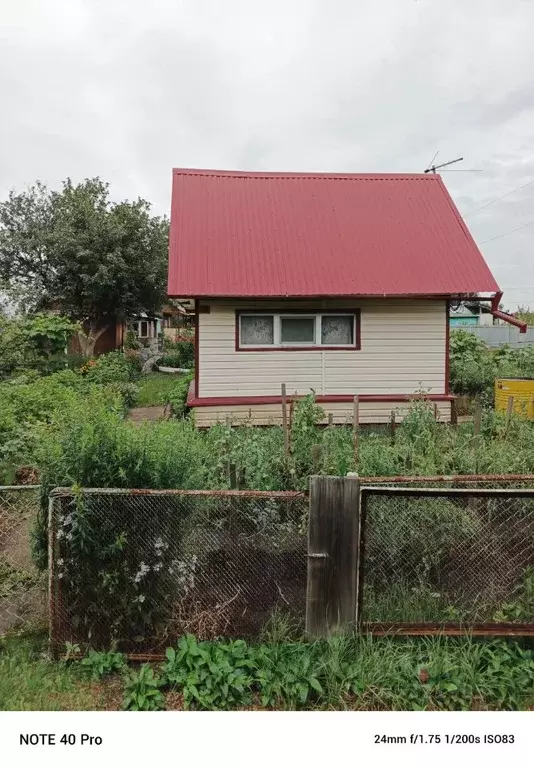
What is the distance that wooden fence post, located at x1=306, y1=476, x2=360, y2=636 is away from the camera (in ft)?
9.70

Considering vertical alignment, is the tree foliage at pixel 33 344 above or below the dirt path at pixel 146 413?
above

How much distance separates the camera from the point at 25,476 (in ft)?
18.1

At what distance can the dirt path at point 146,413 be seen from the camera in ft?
36.1

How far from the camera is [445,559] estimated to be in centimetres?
362

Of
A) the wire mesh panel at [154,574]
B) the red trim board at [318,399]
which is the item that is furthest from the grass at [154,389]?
the wire mesh panel at [154,574]

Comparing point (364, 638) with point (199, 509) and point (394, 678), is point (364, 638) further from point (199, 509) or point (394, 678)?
point (199, 509)

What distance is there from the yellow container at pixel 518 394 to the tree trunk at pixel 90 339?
52.7 ft

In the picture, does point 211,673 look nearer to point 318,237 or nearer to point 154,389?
point 318,237

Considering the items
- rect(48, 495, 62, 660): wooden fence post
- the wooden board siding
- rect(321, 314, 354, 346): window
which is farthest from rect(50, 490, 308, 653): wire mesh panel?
rect(321, 314, 354, 346): window

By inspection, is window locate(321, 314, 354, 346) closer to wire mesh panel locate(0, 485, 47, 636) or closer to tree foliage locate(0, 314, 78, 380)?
wire mesh panel locate(0, 485, 47, 636)

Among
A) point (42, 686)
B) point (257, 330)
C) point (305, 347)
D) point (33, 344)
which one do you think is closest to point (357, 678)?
point (42, 686)

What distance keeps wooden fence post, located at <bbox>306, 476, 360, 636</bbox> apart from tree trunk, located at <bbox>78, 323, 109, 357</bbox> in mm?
18814

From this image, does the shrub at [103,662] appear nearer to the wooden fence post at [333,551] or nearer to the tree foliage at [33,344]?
the wooden fence post at [333,551]
